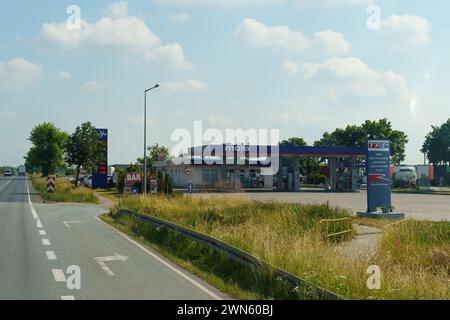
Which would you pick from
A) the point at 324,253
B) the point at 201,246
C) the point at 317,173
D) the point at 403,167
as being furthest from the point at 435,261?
the point at 317,173

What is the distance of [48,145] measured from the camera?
8950cm

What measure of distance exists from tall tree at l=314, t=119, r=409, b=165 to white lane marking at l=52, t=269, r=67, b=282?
8797 centimetres

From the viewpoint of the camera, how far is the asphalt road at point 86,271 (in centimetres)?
913

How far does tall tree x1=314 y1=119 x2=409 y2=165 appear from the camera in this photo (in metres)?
98.0

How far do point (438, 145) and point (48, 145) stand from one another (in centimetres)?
6429

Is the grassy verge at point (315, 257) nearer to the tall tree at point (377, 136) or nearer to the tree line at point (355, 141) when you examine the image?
the tree line at point (355, 141)

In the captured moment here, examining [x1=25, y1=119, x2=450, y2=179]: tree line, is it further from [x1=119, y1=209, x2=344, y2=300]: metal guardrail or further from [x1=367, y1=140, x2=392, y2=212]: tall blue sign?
[x1=119, y1=209, x2=344, y2=300]: metal guardrail

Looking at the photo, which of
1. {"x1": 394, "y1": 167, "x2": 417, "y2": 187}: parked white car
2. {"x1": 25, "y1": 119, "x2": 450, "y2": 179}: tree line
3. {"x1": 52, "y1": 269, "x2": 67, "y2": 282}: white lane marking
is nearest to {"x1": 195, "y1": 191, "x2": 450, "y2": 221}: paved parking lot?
{"x1": 52, "y1": 269, "x2": 67, "y2": 282}: white lane marking

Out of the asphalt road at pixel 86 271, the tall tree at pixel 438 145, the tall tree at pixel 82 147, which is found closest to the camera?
the asphalt road at pixel 86 271

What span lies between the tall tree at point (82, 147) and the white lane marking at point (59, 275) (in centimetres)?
5065

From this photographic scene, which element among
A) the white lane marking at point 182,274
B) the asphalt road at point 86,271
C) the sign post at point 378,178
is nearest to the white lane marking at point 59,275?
the asphalt road at point 86,271

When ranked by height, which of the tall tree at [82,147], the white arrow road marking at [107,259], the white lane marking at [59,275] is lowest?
the white arrow road marking at [107,259]

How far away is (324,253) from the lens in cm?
1070
